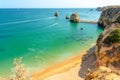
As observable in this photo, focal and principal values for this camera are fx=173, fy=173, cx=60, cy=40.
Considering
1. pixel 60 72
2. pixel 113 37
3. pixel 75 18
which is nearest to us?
pixel 113 37

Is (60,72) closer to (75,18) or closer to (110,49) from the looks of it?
(110,49)

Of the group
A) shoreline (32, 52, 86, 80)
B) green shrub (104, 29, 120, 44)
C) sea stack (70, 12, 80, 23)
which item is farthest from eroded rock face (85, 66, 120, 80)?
sea stack (70, 12, 80, 23)

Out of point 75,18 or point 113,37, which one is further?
point 75,18

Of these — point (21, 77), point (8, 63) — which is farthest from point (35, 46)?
point (21, 77)

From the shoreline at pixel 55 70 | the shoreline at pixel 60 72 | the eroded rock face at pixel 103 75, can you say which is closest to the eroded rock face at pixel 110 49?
the shoreline at pixel 60 72

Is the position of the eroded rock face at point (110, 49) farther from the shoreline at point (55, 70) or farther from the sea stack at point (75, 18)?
the sea stack at point (75, 18)

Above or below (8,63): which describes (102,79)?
above

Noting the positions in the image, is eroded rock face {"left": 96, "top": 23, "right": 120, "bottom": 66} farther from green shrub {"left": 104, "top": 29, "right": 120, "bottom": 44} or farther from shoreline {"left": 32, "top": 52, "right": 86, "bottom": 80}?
shoreline {"left": 32, "top": 52, "right": 86, "bottom": 80}

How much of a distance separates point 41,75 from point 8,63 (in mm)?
9131

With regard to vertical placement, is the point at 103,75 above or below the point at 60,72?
above

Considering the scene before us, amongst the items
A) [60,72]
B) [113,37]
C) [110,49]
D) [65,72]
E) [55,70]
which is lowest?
[55,70]

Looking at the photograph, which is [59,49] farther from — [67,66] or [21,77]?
[21,77]

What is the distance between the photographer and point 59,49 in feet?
150

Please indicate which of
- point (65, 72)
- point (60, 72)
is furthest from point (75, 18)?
point (65, 72)
